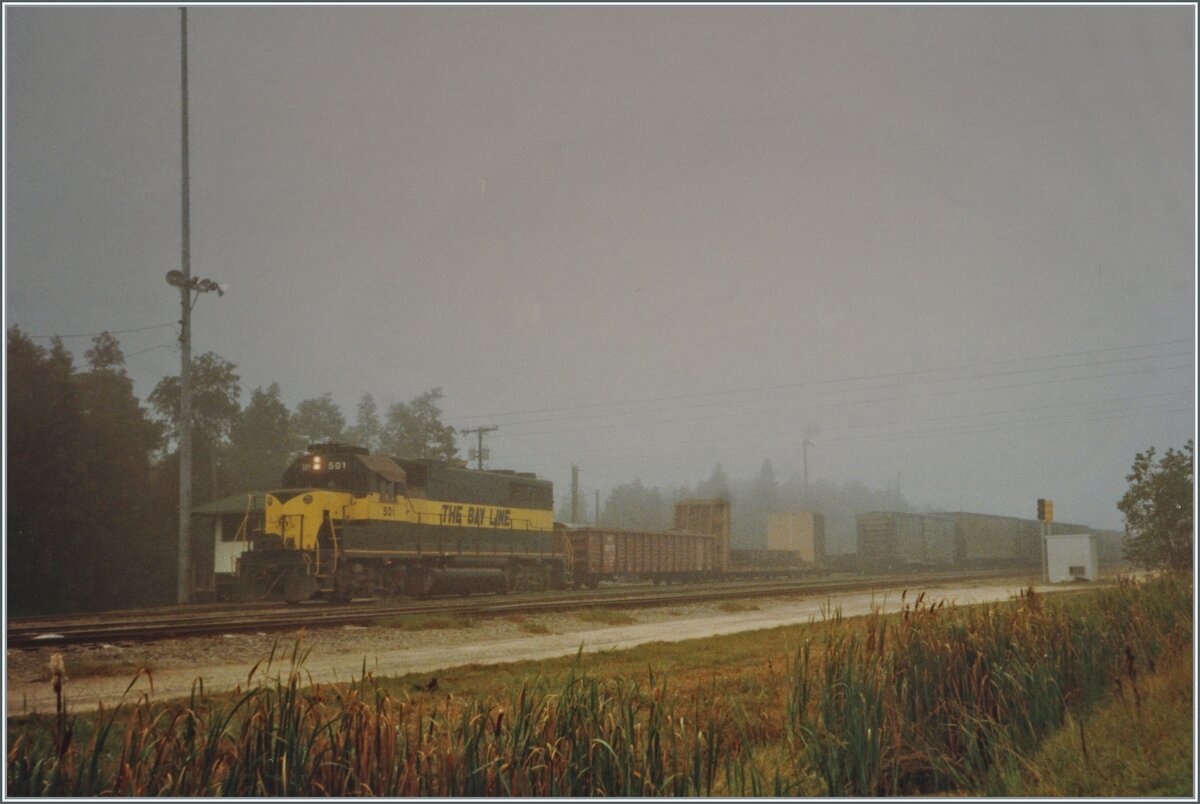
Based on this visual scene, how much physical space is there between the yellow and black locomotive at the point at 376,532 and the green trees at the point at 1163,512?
1781 centimetres

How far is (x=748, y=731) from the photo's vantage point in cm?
741

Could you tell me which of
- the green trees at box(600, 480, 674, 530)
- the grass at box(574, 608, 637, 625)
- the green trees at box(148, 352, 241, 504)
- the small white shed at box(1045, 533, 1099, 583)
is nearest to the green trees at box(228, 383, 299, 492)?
the green trees at box(148, 352, 241, 504)

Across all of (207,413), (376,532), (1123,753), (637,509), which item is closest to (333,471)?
(376,532)

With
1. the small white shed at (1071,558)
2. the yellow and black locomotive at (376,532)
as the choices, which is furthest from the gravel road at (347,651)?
the yellow and black locomotive at (376,532)

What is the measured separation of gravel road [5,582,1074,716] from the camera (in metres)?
8.05

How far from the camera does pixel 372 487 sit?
23.9m

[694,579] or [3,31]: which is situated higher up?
[3,31]

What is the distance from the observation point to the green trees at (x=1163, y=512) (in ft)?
39.8

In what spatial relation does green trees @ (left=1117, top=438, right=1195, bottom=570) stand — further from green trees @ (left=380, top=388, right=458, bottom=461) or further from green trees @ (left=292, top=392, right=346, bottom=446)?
green trees @ (left=292, top=392, right=346, bottom=446)

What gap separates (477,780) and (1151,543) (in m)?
12.4

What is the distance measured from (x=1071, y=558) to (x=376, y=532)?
19065mm

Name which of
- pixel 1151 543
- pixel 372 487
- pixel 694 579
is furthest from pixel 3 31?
pixel 694 579

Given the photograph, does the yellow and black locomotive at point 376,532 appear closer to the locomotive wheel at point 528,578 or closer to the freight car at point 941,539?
the locomotive wheel at point 528,578

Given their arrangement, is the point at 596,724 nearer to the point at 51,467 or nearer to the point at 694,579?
the point at 51,467
